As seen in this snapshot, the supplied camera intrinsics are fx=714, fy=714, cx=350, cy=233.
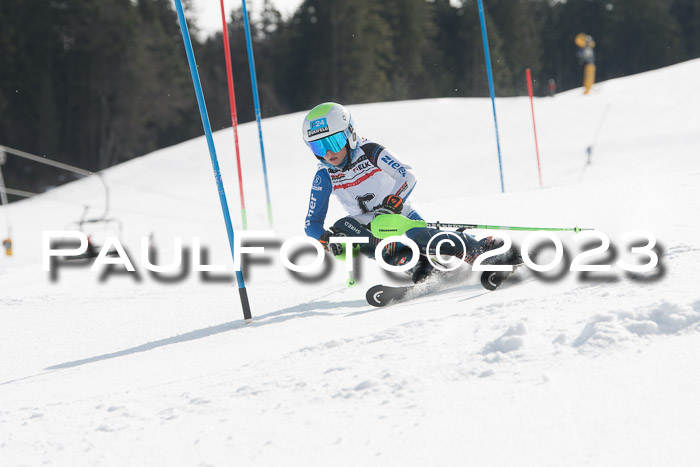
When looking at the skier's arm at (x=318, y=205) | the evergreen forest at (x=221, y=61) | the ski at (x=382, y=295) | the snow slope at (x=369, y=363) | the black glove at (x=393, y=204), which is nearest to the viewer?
the snow slope at (x=369, y=363)

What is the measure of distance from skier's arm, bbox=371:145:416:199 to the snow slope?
79 centimetres

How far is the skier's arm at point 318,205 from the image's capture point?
5.58 m

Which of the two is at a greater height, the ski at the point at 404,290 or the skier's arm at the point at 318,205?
the skier's arm at the point at 318,205

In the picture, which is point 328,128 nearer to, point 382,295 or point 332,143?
point 332,143

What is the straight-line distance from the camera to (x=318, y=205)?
5633mm

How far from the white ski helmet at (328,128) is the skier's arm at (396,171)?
28 cm

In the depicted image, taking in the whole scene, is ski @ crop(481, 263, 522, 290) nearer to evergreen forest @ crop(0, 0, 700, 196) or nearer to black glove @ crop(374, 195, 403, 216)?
black glove @ crop(374, 195, 403, 216)

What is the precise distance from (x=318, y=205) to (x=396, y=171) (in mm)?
669

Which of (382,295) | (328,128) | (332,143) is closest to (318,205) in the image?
(332,143)

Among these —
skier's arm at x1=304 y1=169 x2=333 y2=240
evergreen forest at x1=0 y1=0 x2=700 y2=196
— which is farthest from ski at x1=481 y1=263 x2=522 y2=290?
evergreen forest at x1=0 y1=0 x2=700 y2=196

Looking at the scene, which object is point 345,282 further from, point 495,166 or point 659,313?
point 495,166

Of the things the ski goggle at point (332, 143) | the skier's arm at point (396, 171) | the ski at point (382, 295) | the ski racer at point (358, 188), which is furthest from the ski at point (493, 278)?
the ski goggle at point (332, 143)

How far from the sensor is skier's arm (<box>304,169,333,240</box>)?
Answer: 18.3 ft

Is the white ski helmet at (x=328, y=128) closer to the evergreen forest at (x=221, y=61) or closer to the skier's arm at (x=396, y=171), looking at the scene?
the skier's arm at (x=396, y=171)
